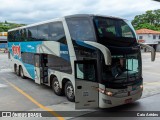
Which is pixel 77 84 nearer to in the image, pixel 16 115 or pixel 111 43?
pixel 111 43

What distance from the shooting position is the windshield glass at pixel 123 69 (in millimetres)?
7758

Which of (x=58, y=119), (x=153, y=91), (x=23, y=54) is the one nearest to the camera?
(x=58, y=119)

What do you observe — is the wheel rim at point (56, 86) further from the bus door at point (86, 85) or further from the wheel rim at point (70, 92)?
the bus door at point (86, 85)

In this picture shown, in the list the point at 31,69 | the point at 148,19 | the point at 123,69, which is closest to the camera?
the point at 123,69

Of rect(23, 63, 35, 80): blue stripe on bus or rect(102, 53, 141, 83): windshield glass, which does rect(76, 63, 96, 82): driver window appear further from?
rect(23, 63, 35, 80): blue stripe on bus

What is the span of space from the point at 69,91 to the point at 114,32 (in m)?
3.22

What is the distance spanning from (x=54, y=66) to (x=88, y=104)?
11.2 ft

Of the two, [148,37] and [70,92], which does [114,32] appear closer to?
[70,92]

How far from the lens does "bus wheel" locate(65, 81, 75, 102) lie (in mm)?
9438

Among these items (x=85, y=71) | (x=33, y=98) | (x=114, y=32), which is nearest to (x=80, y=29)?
(x=114, y=32)

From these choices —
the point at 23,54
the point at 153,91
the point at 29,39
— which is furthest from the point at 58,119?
the point at 23,54

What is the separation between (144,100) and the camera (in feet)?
32.1

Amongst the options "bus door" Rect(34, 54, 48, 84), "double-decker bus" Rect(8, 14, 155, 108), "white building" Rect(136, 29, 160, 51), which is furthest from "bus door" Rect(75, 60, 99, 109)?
"white building" Rect(136, 29, 160, 51)

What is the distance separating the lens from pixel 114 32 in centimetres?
835
